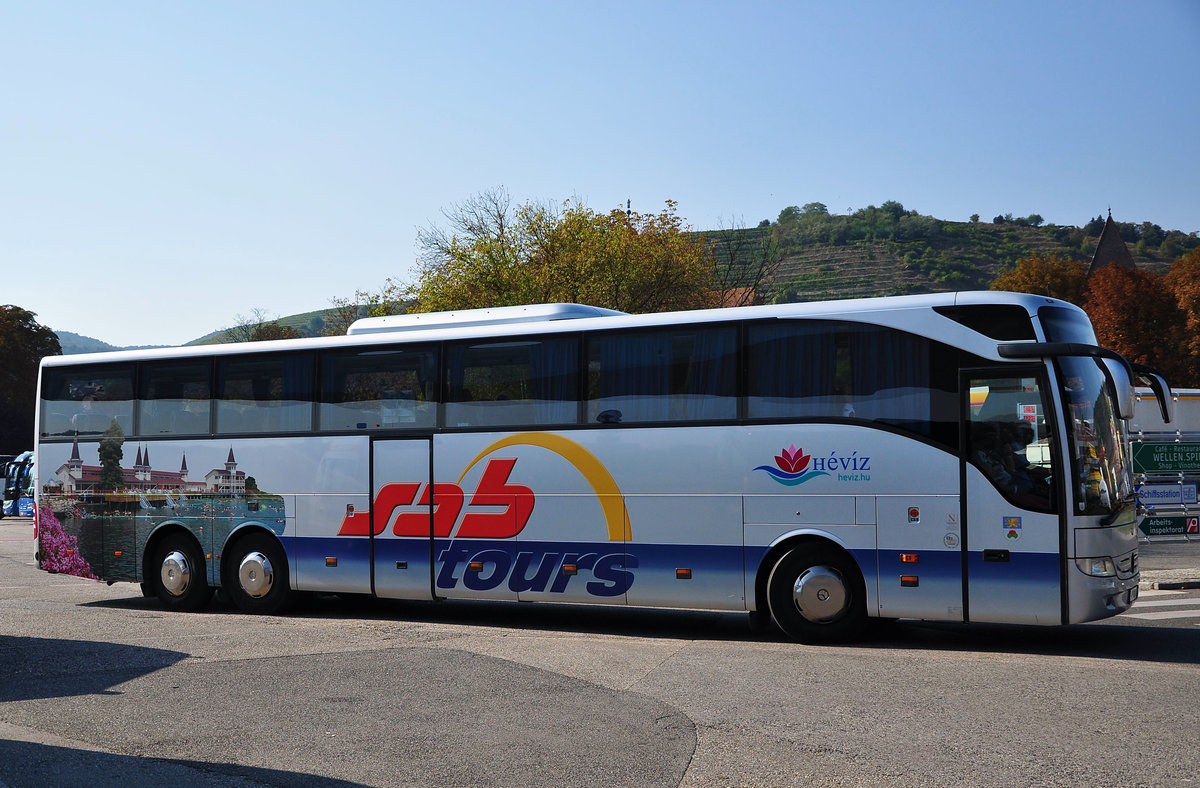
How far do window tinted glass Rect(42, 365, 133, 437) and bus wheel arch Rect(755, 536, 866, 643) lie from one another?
9201 mm

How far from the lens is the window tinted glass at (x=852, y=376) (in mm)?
10992

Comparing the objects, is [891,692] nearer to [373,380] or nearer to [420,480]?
[420,480]

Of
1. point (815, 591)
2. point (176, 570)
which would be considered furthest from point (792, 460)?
Answer: point (176, 570)

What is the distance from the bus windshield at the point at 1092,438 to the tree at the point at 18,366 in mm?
79687

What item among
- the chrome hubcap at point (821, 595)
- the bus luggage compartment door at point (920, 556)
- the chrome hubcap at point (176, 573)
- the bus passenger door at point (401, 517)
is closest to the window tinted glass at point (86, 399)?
the chrome hubcap at point (176, 573)

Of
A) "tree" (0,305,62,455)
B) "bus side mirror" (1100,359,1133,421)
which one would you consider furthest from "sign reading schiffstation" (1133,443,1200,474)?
"tree" (0,305,62,455)

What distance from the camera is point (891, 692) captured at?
343 inches

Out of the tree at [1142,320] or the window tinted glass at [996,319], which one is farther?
the tree at [1142,320]

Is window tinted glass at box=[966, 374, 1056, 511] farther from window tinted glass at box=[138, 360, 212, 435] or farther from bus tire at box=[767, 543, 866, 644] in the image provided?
window tinted glass at box=[138, 360, 212, 435]

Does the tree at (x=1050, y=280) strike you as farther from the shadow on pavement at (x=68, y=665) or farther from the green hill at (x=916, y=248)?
the shadow on pavement at (x=68, y=665)

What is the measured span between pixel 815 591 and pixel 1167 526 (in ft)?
36.8

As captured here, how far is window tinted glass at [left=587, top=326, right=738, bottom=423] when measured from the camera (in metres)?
12.0

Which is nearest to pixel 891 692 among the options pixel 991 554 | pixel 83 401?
pixel 991 554

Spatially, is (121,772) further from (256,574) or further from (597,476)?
(256,574)
